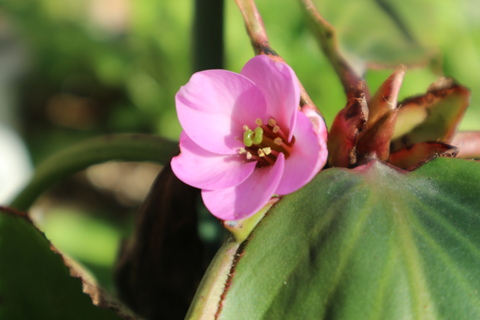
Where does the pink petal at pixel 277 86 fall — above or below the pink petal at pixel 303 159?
above

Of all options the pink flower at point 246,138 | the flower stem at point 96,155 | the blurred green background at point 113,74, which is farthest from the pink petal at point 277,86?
the blurred green background at point 113,74

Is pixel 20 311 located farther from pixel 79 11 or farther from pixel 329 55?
pixel 79 11

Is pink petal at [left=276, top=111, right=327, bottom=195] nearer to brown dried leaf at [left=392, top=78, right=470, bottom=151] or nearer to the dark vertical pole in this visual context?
brown dried leaf at [left=392, top=78, right=470, bottom=151]

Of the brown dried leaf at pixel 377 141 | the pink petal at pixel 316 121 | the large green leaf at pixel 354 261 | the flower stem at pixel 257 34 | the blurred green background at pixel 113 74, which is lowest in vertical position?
the blurred green background at pixel 113 74

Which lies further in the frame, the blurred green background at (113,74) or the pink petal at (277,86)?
the blurred green background at (113,74)

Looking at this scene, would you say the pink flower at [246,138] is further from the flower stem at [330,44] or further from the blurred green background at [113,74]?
the blurred green background at [113,74]

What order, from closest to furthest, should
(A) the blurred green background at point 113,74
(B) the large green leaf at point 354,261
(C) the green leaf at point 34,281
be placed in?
(B) the large green leaf at point 354,261 < (C) the green leaf at point 34,281 < (A) the blurred green background at point 113,74

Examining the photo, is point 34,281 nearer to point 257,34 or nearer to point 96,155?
point 96,155

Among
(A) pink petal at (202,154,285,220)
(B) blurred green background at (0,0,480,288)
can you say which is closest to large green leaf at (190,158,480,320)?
(A) pink petal at (202,154,285,220)
